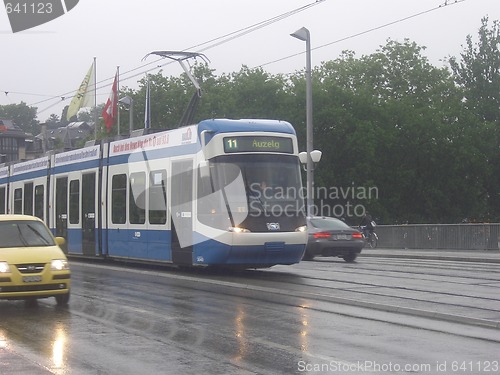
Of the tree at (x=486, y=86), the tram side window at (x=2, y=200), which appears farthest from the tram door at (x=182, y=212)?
the tree at (x=486, y=86)

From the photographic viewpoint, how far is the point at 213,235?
1914 cm

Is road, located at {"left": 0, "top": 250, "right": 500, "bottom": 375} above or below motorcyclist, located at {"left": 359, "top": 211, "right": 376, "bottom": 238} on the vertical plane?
below

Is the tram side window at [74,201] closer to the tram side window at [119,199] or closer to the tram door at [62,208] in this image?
the tram door at [62,208]

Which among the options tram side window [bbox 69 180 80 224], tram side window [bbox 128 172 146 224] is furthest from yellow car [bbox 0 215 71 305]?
tram side window [bbox 69 180 80 224]

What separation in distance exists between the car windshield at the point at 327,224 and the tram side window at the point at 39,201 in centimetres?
910

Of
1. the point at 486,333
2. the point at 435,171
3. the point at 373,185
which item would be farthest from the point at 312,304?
the point at 435,171

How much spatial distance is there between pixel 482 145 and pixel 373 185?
9736 millimetres

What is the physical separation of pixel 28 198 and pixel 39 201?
141cm

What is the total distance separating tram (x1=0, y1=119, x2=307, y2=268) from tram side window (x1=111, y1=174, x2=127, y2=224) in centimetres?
3

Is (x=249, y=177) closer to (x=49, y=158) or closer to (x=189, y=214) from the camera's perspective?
(x=189, y=214)

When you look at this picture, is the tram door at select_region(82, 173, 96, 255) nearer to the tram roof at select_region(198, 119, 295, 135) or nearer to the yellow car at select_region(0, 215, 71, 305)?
the tram roof at select_region(198, 119, 295, 135)

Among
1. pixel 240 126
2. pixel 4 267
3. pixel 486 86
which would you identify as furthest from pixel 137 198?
pixel 486 86

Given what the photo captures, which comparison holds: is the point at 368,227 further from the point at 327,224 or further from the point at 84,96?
the point at 84,96

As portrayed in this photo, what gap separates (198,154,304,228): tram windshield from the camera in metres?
19.1
